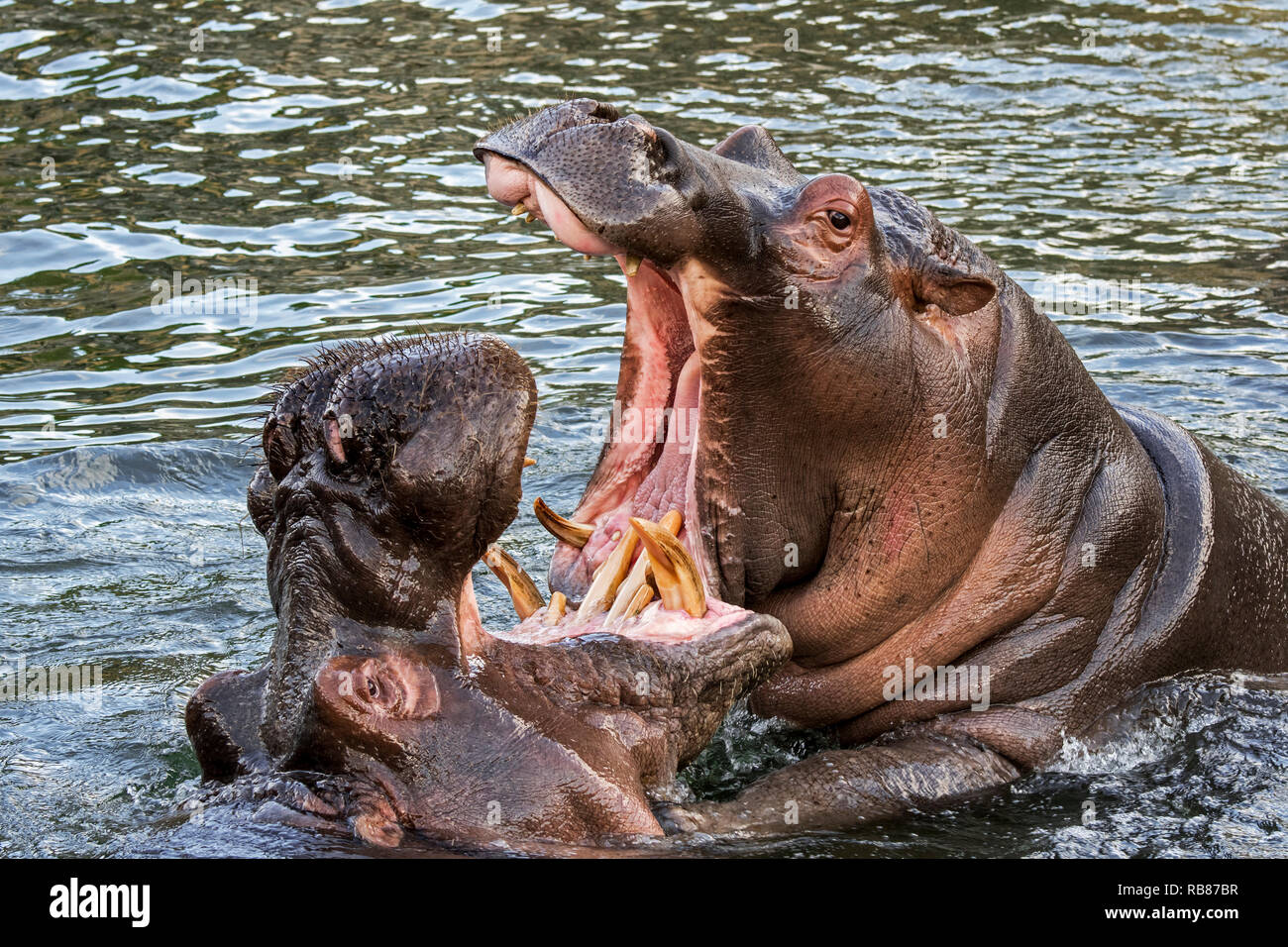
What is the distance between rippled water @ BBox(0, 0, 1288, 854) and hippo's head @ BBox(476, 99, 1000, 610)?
0.73 meters

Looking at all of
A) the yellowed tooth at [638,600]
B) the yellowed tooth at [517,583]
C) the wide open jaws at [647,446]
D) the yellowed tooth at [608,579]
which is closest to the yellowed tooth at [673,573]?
the yellowed tooth at [638,600]

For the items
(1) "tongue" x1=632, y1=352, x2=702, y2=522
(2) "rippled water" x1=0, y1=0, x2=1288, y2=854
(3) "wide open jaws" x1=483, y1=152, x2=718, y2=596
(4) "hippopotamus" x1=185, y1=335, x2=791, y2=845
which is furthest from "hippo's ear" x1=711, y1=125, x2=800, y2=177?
(2) "rippled water" x1=0, y1=0, x2=1288, y2=854

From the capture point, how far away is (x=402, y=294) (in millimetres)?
10297

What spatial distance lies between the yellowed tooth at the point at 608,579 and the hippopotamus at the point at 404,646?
0.55 metres

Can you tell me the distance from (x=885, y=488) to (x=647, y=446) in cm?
69

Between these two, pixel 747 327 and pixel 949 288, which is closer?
pixel 747 327

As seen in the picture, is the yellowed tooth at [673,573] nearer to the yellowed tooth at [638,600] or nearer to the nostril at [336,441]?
the yellowed tooth at [638,600]

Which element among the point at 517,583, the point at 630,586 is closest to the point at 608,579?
the point at 630,586

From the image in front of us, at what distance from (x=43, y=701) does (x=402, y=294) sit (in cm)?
499

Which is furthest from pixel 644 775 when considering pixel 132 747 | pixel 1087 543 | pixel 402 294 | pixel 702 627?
pixel 402 294

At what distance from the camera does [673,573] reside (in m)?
4.29

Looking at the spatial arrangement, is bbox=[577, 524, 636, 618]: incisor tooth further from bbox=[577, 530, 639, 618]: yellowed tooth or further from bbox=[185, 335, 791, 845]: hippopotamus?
bbox=[185, 335, 791, 845]: hippopotamus

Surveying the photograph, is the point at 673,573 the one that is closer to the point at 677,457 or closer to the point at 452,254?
the point at 677,457

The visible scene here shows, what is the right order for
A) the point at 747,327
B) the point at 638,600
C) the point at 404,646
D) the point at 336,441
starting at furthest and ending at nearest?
the point at 747,327 < the point at 638,600 < the point at 404,646 < the point at 336,441
